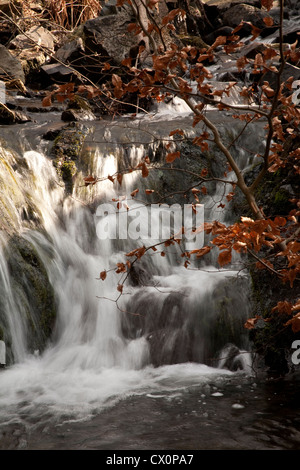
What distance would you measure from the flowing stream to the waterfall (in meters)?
0.01

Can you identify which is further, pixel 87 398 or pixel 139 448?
pixel 87 398

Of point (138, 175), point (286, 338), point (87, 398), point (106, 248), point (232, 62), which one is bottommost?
point (87, 398)

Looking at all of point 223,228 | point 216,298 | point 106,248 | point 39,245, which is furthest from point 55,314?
point 223,228

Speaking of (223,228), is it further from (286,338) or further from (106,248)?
(106,248)

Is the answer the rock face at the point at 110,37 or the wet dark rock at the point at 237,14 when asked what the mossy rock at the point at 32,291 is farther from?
the wet dark rock at the point at 237,14

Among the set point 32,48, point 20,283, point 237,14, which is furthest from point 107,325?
point 237,14

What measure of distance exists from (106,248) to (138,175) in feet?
5.79

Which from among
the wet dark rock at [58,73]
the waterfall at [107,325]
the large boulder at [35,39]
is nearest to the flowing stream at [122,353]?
the waterfall at [107,325]

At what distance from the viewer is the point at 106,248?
18.3 feet

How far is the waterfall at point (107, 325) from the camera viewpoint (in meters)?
3.39

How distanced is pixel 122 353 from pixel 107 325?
1.47 ft

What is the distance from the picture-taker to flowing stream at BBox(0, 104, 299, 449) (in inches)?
102

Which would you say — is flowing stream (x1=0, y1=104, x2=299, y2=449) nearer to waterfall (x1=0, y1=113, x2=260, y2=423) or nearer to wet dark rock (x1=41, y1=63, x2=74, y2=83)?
waterfall (x1=0, y1=113, x2=260, y2=423)

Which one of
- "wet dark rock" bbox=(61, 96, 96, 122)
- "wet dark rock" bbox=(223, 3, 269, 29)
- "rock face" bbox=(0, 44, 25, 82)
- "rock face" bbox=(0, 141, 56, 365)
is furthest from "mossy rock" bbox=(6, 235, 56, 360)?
"wet dark rock" bbox=(223, 3, 269, 29)
